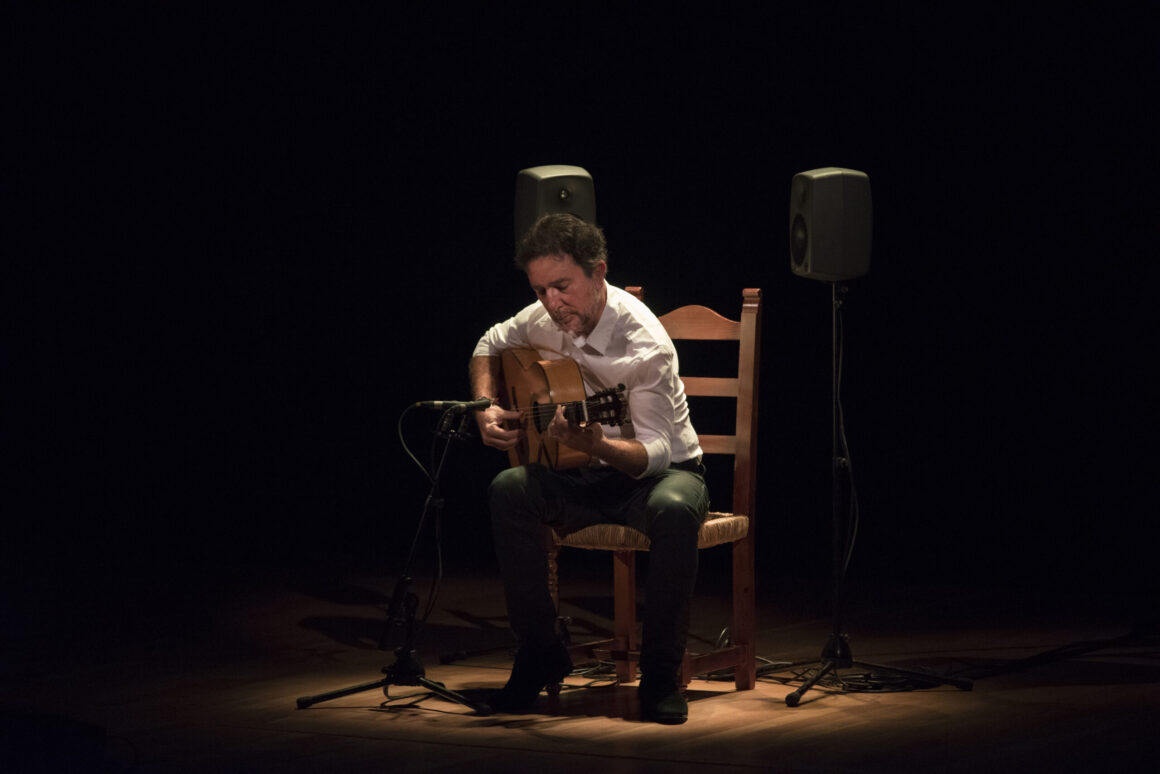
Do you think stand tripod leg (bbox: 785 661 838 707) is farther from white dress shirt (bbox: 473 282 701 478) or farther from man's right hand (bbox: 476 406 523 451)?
man's right hand (bbox: 476 406 523 451)

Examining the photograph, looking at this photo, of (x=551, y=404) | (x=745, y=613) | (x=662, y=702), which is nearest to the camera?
(x=662, y=702)

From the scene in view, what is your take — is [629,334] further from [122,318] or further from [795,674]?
[122,318]

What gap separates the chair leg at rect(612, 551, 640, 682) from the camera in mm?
3918

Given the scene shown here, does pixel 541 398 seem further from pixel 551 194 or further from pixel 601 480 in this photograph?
pixel 551 194

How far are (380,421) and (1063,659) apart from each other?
3125mm

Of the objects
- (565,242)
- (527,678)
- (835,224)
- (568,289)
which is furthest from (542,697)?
(835,224)

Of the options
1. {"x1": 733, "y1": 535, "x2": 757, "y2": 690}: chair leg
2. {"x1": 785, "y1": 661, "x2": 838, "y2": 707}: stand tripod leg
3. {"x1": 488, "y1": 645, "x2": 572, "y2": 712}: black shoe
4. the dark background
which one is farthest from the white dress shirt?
the dark background

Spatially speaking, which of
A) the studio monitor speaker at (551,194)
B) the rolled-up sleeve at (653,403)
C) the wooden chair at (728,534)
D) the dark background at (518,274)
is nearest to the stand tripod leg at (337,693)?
the wooden chair at (728,534)

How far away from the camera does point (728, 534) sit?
148 inches

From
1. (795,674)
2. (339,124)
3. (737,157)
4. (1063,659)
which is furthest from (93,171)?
(1063,659)

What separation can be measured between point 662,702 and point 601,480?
55 centimetres

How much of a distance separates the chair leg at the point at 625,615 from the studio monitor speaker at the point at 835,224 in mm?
884

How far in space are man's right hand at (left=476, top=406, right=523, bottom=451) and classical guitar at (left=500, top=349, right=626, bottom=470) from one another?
0.02m

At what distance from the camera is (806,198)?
406 centimetres
